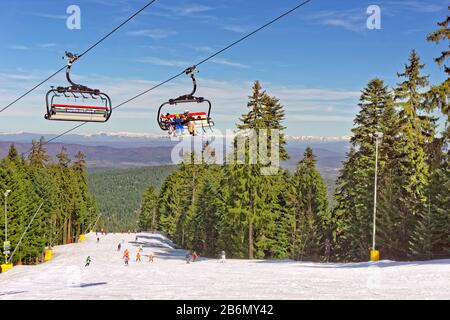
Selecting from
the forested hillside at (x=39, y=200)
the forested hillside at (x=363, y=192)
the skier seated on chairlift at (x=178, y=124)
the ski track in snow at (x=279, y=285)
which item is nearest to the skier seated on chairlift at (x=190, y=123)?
the skier seated on chairlift at (x=178, y=124)

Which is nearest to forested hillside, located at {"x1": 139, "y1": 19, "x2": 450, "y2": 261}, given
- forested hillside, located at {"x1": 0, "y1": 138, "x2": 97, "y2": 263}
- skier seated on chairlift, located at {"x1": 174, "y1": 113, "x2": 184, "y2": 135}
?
skier seated on chairlift, located at {"x1": 174, "y1": 113, "x2": 184, "y2": 135}

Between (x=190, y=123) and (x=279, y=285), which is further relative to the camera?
(x=279, y=285)

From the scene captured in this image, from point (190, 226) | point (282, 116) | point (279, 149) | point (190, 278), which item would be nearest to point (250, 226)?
point (279, 149)

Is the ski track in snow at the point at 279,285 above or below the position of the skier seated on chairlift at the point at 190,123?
below

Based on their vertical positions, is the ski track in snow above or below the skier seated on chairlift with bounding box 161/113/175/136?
below

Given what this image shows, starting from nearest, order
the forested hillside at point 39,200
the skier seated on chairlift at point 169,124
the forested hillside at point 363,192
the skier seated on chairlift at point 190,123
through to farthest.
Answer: the skier seated on chairlift at point 190,123 → the skier seated on chairlift at point 169,124 → the forested hillside at point 363,192 → the forested hillside at point 39,200

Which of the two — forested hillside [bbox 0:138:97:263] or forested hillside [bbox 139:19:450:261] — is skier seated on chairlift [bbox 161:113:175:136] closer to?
forested hillside [bbox 139:19:450:261]

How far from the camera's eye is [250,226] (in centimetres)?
5319

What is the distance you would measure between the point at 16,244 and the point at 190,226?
25728 millimetres

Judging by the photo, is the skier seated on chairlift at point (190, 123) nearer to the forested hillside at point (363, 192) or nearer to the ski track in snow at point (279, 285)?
the ski track in snow at point (279, 285)

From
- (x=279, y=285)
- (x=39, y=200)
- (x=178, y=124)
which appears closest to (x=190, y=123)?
(x=178, y=124)

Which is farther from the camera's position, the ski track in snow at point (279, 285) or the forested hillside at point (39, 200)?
the forested hillside at point (39, 200)

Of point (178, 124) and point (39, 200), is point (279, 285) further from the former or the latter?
point (39, 200)

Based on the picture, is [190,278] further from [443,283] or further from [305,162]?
Result: [305,162]
